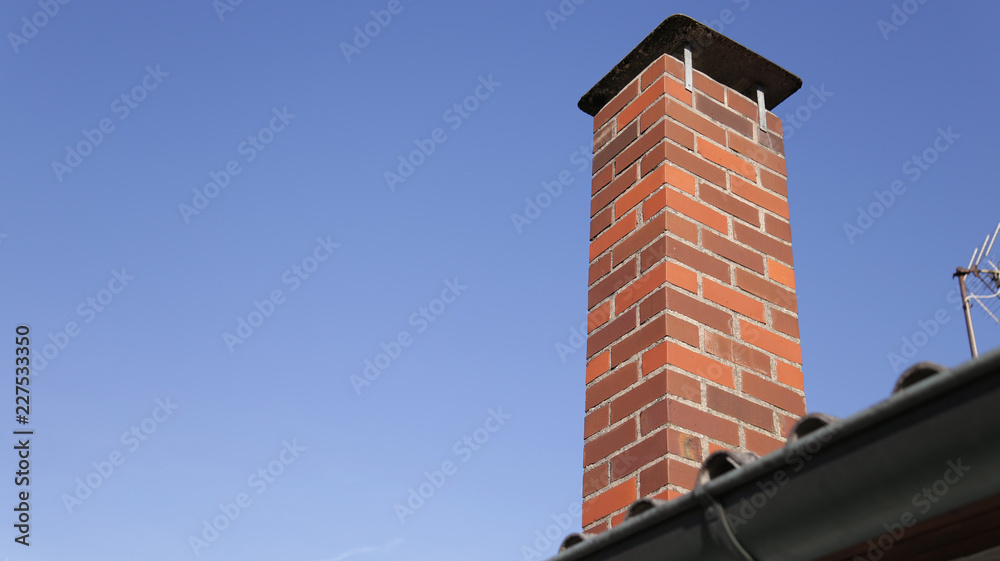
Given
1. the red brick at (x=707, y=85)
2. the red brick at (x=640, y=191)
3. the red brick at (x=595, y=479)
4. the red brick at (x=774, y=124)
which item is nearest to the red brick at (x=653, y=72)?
the red brick at (x=707, y=85)

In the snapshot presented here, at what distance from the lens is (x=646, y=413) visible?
254 centimetres

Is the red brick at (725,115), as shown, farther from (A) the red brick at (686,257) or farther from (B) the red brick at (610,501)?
(B) the red brick at (610,501)

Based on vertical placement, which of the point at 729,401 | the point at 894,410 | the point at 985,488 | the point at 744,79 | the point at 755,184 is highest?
the point at 744,79

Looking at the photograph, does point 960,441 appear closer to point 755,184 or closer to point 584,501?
point 584,501

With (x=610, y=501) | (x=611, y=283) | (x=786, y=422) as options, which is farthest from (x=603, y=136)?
(x=610, y=501)

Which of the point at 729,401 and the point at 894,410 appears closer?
the point at 894,410

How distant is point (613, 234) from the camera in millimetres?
3066

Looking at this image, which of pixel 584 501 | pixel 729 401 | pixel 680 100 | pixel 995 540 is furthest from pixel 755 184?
pixel 995 540

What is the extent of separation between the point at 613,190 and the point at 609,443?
97 cm

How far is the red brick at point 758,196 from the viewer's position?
3.09 metres

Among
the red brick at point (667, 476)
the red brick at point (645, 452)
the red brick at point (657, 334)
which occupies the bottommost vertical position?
the red brick at point (667, 476)

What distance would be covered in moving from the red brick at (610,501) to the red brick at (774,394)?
1.61 ft

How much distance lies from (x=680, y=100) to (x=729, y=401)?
111 centimetres

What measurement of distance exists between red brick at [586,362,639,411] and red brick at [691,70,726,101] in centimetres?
114
